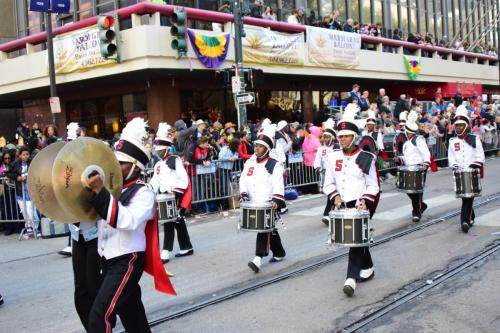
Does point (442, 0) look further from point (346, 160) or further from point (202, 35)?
point (346, 160)

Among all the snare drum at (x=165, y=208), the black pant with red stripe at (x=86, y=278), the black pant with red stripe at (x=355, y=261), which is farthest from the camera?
the snare drum at (x=165, y=208)

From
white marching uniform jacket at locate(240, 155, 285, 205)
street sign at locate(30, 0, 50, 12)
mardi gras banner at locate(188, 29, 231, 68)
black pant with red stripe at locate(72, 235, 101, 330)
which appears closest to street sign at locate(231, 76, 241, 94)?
mardi gras banner at locate(188, 29, 231, 68)

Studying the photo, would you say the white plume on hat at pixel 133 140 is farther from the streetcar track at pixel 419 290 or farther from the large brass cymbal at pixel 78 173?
the streetcar track at pixel 419 290

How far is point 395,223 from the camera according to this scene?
1067 centimetres

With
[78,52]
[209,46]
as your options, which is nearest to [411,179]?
[209,46]

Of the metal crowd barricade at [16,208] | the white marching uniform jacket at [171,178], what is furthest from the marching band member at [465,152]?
the metal crowd barricade at [16,208]

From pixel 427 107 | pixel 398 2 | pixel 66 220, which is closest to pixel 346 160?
pixel 66 220

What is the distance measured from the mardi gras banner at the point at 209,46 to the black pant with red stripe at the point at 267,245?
11.4 meters

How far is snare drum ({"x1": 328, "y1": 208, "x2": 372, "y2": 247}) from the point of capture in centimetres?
617

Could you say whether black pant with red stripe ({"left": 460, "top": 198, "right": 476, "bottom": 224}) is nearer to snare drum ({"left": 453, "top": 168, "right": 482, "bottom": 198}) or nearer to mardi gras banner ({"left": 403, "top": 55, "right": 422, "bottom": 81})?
snare drum ({"left": 453, "top": 168, "right": 482, "bottom": 198})

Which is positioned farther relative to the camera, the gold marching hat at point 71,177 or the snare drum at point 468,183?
the snare drum at point 468,183

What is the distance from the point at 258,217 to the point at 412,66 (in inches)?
→ 946

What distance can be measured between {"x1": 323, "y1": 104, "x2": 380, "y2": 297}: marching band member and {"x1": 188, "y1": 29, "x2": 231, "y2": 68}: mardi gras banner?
1216 centimetres

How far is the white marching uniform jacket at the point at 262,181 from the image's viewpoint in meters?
7.55
